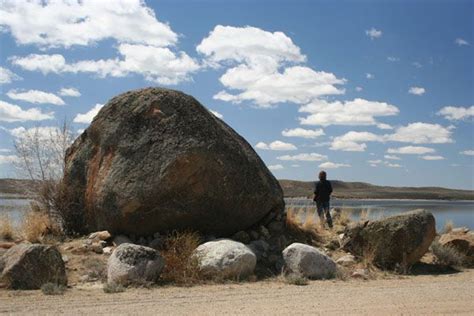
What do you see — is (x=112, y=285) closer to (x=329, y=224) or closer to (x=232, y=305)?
(x=232, y=305)

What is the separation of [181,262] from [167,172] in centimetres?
261

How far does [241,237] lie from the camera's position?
15.1 meters

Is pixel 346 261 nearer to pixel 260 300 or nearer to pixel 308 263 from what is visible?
pixel 308 263

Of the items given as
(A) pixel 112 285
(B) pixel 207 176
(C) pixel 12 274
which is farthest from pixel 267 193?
(C) pixel 12 274

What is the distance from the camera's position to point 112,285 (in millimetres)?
11070

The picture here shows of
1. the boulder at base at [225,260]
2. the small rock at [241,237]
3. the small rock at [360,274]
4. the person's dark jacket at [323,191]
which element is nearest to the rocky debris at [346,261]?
the small rock at [360,274]

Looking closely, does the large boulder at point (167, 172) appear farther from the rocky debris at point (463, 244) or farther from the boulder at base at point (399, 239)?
the rocky debris at point (463, 244)

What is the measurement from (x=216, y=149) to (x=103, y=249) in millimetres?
3749

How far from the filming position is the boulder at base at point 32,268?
11.1 metres

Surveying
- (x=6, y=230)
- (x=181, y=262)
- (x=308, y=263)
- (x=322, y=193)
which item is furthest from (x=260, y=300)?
(x=322, y=193)

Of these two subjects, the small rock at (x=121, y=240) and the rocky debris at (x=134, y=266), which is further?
the small rock at (x=121, y=240)

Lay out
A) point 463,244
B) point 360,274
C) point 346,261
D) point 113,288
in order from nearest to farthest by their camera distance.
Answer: point 113,288
point 360,274
point 346,261
point 463,244

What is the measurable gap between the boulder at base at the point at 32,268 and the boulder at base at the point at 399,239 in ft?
24.9

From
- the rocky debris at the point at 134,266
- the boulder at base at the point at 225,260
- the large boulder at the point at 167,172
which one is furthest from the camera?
the large boulder at the point at 167,172
